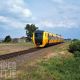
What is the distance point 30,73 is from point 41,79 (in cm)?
73

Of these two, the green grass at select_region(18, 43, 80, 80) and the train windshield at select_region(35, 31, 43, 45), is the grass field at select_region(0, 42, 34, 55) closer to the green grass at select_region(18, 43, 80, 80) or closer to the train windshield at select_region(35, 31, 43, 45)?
the train windshield at select_region(35, 31, 43, 45)

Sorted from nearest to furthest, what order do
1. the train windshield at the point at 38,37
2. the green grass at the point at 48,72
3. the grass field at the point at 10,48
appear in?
1. the green grass at the point at 48,72
2. the grass field at the point at 10,48
3. the train windshield at the point at 38,37

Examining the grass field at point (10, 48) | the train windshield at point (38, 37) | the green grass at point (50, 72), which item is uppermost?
the train windshield at point (38, 37)

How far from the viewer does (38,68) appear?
19469 mm

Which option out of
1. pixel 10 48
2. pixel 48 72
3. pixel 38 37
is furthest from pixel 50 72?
pixel 38 37

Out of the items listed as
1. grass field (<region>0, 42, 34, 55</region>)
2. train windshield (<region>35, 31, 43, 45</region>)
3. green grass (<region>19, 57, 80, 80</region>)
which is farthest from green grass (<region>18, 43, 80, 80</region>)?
train windshield (<region>35, 31, 43, 45</region>)

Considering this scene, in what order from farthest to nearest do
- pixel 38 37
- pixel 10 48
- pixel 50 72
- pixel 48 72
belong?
pixel 38 37 → pixel 10 48 → pixel 50 72 → pixel 48 72

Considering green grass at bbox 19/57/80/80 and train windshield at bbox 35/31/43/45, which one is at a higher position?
train windshield at bbox 35/31/43/45

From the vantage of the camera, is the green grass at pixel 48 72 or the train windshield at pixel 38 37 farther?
the train windshield at pixel 38 37

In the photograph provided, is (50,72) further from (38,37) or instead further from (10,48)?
(38,37)

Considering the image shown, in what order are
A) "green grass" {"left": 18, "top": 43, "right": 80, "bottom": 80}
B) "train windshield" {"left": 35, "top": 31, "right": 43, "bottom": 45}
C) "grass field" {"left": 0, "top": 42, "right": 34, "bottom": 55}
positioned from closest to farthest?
"green grass" {"left": 18, "top": 43, "right": 80, "bottom": 80}
"grass field" {"left": 0, "top": 42, "right": 34, "bottom": 55}
"train windshield" {"left": 35, "top": 31, "right": 43, "bottom": 45}

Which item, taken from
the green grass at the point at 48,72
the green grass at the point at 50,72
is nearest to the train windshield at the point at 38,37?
the green grass at the point at 50,72

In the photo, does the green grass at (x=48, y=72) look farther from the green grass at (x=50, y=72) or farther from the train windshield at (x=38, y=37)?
the train windshield at (x=38, y=37)

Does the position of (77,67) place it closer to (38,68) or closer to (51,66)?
(51,66)
